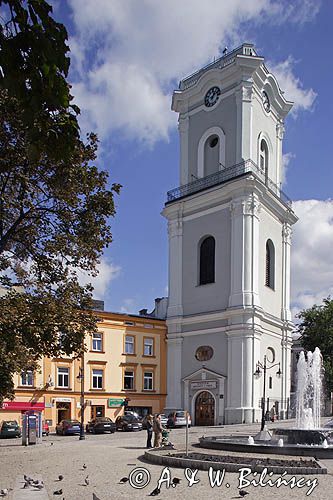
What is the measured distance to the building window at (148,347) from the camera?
51494mm

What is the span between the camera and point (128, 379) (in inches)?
1969

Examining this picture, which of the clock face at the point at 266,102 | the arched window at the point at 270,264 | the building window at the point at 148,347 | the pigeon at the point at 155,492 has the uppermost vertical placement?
the clock face at the point at 266,102

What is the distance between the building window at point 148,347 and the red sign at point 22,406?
10307 mm

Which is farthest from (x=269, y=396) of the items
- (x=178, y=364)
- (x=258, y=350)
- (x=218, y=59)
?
(x=218, y=59)

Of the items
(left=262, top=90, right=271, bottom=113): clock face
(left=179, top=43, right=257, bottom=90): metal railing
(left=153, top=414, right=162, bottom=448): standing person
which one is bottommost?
(left=153, top=414, right=162, bottom=448): standing person

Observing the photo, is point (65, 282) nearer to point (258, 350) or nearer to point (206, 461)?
point (206, 461)

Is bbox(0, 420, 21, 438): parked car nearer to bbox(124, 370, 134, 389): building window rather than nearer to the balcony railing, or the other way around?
bbox(124, 370, 134, 389): building window

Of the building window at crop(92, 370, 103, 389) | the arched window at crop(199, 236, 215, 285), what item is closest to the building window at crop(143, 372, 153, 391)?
the building window at crop(92, 370, 103, 389)

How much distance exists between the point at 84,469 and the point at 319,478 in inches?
246

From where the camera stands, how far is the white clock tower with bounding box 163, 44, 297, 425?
150 ft

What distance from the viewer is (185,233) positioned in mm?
51562

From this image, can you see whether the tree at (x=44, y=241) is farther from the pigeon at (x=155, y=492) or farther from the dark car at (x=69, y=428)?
the dark car at (x=69, y=428)

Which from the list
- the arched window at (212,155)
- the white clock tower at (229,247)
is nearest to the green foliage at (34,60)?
the white clock tower at (229,247)
